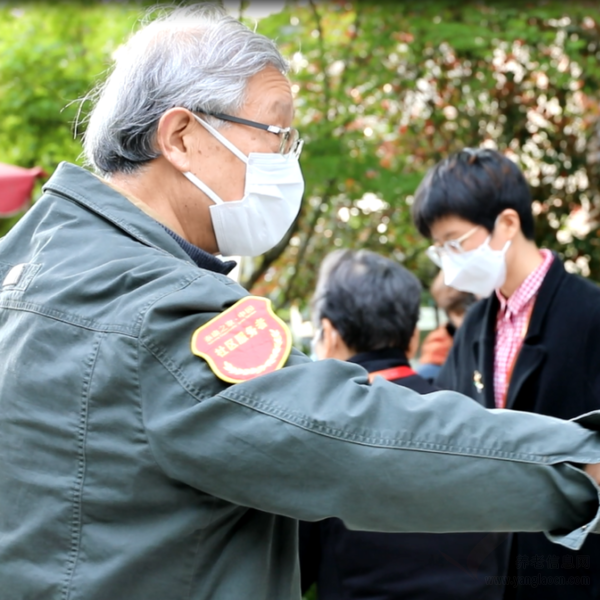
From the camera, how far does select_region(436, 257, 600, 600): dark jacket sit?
99.4 inches

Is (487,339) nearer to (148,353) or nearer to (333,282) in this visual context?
(333,282)

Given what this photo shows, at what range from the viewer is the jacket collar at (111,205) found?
140 cm

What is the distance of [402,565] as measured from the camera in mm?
2078

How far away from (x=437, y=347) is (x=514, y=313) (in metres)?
1.55

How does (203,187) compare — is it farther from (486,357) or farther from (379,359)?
(486,357)

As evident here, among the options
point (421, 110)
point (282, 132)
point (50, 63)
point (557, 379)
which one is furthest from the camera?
point (421, 110)

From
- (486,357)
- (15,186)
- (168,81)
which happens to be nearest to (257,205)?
(168,81)

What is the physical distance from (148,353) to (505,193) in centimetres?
205

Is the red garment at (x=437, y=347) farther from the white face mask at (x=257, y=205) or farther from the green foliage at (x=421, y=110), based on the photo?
→ the white face mask at (x=257, y=205)

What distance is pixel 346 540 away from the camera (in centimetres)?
212

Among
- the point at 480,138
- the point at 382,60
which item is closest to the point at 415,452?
the point at 382,60

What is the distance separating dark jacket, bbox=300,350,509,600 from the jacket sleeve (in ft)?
2.98

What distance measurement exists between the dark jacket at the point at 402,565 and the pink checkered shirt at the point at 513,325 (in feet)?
2.60

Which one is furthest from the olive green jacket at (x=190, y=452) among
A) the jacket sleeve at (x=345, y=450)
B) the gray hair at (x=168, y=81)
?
the gray hair at (x=168, y=81)
